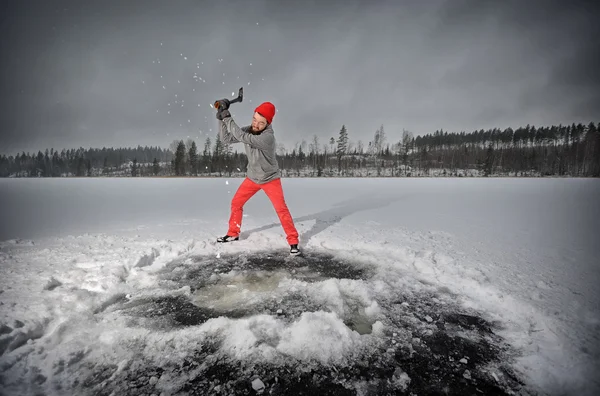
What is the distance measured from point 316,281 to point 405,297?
93 cm

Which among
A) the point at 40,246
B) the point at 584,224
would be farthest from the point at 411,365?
the point at 584,224

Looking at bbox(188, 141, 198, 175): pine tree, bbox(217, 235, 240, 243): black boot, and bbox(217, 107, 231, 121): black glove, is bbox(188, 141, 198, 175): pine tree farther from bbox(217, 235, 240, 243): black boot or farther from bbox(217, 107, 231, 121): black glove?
bbox(217, 107, 231, 121): black glove

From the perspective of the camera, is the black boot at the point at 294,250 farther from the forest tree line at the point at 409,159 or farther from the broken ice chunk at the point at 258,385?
the forest tree line at the point at 409,159

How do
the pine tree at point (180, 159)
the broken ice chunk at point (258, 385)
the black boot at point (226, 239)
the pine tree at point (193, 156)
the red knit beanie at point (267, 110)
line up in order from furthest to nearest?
the pine tree at point (193, 156) < the pine tree at point (180, 159) < the black boot at point (226, 239) < the red knit beanie at point (267, 110) < the broken ice chunk at point (258, 385)

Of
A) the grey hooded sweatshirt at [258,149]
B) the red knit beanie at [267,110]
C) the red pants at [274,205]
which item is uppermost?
the red knit beanie at [267,110]

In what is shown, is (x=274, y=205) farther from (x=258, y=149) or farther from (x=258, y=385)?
(x=258, y=385)

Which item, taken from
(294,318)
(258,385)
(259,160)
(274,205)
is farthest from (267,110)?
(258,385)

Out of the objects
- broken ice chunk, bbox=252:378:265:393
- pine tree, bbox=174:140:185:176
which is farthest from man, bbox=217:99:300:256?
pine tree, bbox=174:140:185:176

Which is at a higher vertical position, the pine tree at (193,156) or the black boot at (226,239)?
the pine tree at (193,156)

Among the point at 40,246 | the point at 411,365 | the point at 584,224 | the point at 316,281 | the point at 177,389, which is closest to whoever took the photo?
the point at 177,389

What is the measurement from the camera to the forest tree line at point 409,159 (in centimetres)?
6475

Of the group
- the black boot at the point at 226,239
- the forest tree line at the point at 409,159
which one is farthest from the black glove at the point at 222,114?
the forest tree line at the point at 409,159

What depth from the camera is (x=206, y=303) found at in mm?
2494

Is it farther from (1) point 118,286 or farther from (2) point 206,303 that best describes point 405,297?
(1) point 118,286
